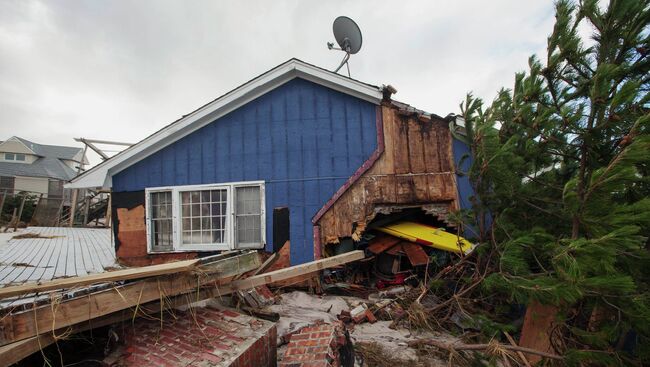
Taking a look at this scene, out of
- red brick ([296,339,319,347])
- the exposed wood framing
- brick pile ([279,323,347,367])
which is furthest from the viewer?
the exposed wood framing

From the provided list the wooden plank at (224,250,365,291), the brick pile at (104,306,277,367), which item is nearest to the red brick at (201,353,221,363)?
the brick pile at (104,306,277,367)

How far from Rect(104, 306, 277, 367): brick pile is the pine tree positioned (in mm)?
2440

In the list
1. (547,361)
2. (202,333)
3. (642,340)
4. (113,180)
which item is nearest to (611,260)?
(642,340)

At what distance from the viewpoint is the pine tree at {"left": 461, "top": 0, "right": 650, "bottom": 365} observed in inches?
95.8

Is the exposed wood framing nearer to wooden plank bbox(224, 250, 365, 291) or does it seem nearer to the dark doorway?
the dark doorway

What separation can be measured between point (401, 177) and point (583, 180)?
358 cm

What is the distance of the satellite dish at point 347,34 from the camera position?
789cm

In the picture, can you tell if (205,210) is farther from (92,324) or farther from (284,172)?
(92,324)

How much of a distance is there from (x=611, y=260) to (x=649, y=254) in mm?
675

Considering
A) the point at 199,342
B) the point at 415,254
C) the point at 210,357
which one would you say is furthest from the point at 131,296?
the point at 415,254

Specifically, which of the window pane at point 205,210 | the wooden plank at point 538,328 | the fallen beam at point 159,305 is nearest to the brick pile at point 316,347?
the fallen beam at point 159,305

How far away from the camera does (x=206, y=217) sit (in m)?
7.07

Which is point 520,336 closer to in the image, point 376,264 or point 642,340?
point 642,340

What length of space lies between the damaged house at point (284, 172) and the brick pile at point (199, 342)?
3218 mm
